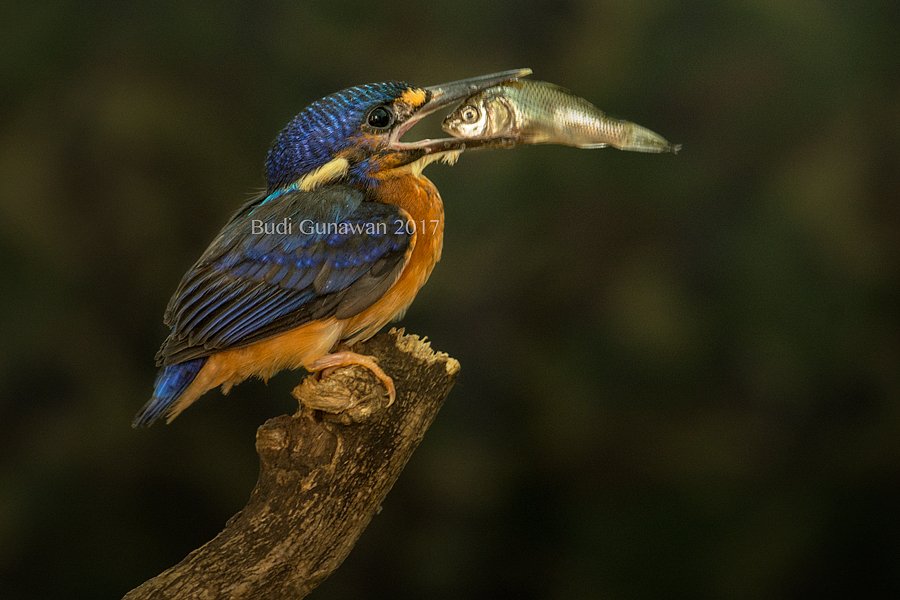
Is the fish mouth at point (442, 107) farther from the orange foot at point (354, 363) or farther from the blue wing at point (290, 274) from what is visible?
the orange foot at point (354, 363)

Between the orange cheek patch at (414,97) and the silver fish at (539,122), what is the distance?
10cm

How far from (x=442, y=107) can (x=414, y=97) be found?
0.32 ft

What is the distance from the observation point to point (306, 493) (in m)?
2.68

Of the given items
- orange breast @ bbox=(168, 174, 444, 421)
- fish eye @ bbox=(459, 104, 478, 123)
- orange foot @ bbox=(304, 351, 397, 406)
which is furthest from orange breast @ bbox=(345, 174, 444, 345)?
fish eye @ bbox=(459, 104, 478, 123)

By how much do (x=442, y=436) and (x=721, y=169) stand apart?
148 cm

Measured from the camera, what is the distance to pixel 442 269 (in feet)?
13.0

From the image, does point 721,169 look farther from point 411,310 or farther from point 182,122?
point 182,122

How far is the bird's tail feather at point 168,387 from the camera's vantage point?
2.70m

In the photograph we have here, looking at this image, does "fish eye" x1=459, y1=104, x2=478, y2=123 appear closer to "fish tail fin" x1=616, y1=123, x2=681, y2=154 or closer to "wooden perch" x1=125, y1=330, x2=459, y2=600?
"fish tail fin" x1=616, y1=123, x2=681, y2=154

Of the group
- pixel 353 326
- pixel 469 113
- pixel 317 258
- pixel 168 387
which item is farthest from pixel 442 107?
pixel 168 387

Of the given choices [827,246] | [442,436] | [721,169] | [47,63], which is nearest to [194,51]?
[47,63]

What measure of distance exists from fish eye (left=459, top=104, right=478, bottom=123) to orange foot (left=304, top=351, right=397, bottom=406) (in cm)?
72

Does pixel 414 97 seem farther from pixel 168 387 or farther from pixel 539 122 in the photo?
pixel 168 387

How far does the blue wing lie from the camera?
2.71 meters
